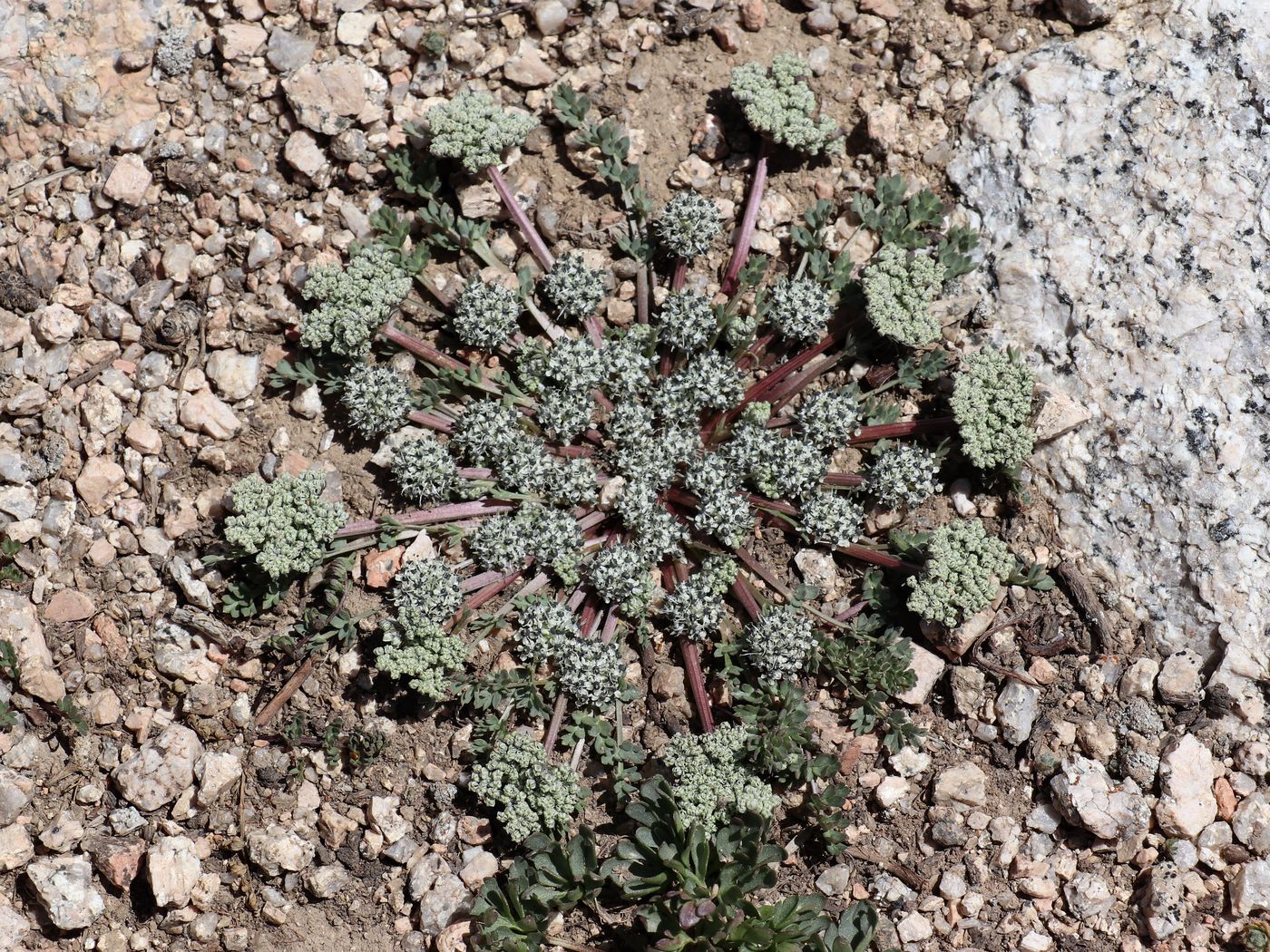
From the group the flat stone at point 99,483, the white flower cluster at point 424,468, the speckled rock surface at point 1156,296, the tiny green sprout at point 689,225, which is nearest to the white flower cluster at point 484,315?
the white flower cluster at point 424,468

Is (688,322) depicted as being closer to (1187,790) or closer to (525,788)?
(525,788)

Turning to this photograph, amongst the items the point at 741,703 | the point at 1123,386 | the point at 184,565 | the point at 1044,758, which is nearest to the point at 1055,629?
the point at 1044,758

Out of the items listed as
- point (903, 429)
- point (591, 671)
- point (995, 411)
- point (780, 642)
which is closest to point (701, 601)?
point (780, 642)

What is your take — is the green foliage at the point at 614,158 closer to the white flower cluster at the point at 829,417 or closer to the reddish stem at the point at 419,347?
the reddish stem at the point at 419,347

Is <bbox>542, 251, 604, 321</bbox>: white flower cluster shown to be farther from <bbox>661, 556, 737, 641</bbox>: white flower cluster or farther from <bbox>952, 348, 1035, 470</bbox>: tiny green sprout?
<bbox>952, 348, 1035, 470</bbox>: tiny green sprout

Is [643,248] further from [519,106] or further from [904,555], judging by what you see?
[904,555]
